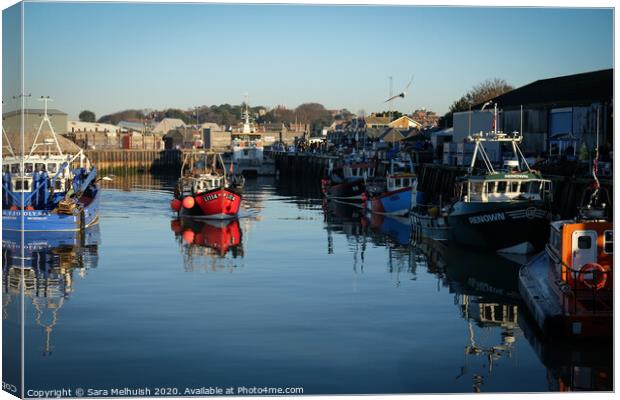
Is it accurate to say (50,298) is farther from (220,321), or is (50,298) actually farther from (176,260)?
(176,260)

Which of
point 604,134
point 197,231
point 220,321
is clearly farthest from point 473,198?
point 220,321

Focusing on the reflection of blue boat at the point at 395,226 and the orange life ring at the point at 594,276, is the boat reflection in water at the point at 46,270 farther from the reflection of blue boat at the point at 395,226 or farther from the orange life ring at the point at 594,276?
the reflection of blue boat at the point at 395,226

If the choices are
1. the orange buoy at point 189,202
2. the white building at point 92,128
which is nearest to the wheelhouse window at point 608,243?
the orange buoy at point 189,202

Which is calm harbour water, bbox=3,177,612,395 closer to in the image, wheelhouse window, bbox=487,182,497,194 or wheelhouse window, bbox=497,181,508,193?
wheelhouse window, bbox=487,182,497,194

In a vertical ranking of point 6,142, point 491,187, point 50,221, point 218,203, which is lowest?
point 50,221

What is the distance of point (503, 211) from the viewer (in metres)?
34.1

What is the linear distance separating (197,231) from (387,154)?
38.7m

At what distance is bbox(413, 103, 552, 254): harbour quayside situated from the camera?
111 feet

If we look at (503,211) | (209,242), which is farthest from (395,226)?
(503,211)

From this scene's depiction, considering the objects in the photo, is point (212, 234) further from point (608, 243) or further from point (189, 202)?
point (608, 243)

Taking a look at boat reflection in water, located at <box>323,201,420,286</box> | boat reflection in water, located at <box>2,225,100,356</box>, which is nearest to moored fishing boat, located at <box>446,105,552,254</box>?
boat reflection in water, located at <box>323,201,420,286</box>

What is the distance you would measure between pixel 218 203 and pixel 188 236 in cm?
716

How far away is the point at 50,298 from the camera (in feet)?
84.4

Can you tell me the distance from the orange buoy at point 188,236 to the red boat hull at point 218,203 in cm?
481
